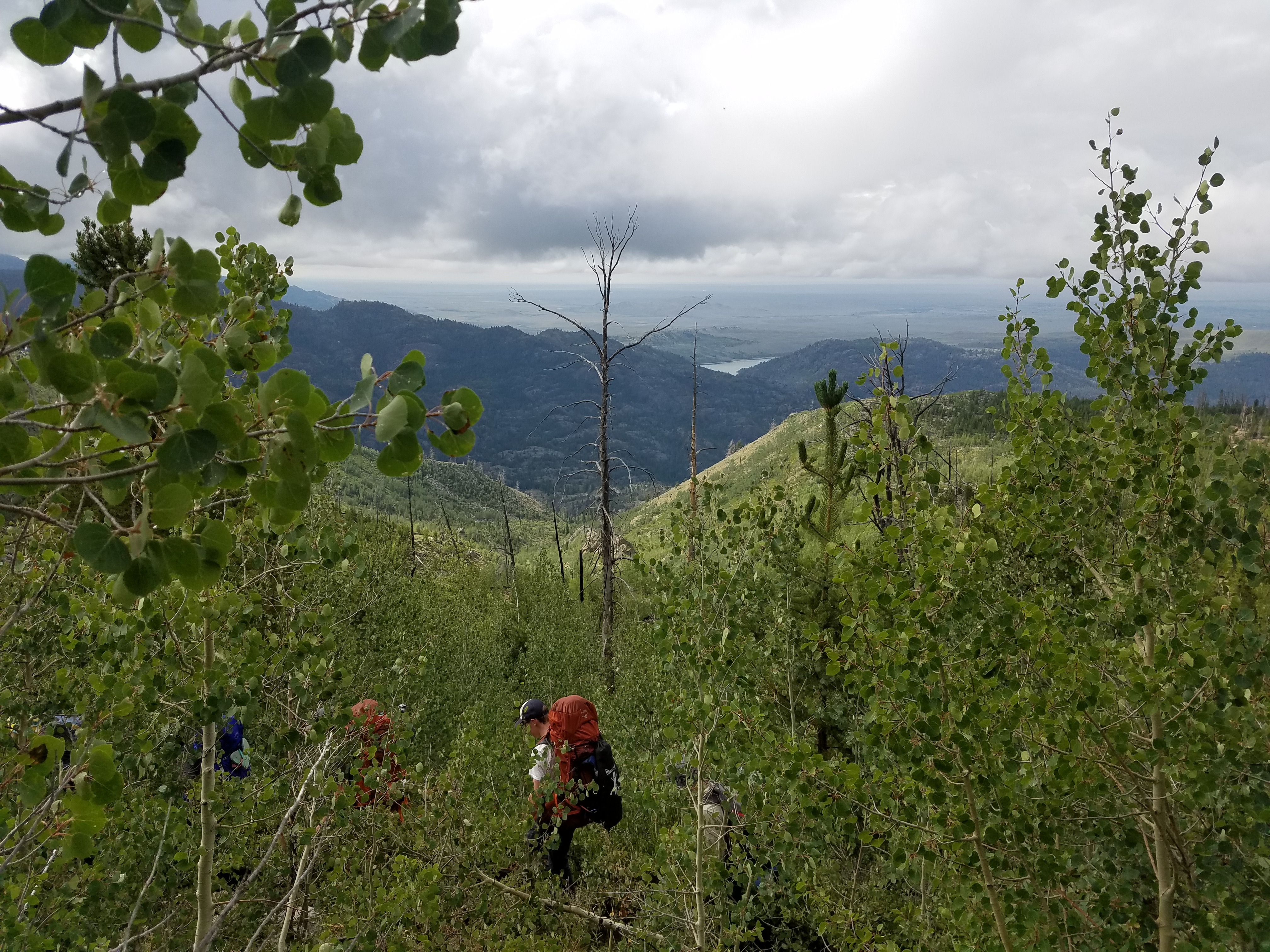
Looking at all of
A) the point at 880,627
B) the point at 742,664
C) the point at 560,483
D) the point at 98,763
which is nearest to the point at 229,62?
the point at 98,763

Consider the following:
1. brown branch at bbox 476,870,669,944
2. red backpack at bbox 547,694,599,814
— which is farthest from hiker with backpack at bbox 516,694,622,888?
brown branch at bbox 476,870,669,944

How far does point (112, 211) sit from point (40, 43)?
0.76ft

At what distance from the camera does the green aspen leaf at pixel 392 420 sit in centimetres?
88

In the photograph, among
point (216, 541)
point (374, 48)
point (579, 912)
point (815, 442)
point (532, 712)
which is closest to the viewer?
point (374, 48)

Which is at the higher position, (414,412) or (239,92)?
(239,92)

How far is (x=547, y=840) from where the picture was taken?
5.71 m

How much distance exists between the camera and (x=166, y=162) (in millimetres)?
958

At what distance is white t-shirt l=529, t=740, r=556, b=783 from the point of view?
5535mm

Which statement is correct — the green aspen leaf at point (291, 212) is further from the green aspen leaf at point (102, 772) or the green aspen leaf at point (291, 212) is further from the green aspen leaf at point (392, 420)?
the green aspen leaf at point (102, 772)

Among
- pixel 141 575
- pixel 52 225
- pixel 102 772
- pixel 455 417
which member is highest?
pixel 52 225

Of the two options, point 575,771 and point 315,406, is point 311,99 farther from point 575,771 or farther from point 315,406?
point 575,771

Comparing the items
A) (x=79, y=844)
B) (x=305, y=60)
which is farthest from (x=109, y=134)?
(x=79, y=844)

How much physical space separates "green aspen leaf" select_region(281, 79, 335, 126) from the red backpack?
19.8ft

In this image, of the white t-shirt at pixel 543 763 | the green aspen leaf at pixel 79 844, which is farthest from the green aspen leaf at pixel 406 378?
the white t-shirt at pixel 543 763
